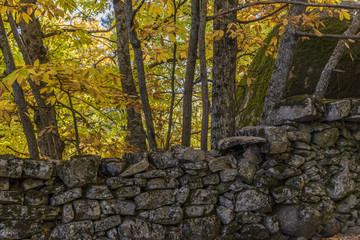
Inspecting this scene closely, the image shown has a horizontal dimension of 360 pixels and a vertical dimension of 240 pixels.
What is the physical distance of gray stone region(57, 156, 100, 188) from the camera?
99.6 inches

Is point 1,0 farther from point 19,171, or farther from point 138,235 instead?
point 138,235

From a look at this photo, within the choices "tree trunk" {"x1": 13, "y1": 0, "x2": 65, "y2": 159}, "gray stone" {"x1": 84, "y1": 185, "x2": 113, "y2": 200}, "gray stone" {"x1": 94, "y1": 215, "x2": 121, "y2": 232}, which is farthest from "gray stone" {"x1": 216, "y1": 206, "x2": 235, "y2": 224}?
"tree trunk" {"x1": 13, "y1": 0, "x2": 65, "y2": 159}

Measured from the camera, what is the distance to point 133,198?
2768 mm

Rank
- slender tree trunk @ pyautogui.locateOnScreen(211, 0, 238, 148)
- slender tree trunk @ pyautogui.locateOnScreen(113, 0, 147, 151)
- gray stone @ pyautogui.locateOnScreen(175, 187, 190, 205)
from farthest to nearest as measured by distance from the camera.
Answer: slender tree trunk @ pyautogui.locateOnScreen(113, 0, 147, 151) < slender tree trunk @ pyautogui.locateOnScreen(211, 0, 238, 148) < gray stone @ pyautogui.locateOnScreen(175, 187, 190, 205)

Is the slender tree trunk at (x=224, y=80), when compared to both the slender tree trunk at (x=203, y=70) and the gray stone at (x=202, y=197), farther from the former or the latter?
the gray stone at (x=202, y=197)

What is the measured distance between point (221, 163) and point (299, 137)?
983 millimetres

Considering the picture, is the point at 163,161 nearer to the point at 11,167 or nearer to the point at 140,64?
the point at 140,64

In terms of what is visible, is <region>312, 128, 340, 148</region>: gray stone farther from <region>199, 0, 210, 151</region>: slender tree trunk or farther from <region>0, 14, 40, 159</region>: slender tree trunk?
<region>0, 14, 40, 159</region>: slender tree trunk

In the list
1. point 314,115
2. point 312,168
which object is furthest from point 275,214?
point 314,115

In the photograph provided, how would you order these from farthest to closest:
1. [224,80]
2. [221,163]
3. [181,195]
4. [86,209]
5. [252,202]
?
[224,80] → [221,163] → [252,202] → [181,195] → [86,209]

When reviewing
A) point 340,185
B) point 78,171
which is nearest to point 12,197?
point 78,171

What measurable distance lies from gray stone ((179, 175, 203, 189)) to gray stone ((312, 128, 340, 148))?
150 centimetres

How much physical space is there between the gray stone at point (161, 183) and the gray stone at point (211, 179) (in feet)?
1.06

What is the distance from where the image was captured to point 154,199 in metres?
2.81
